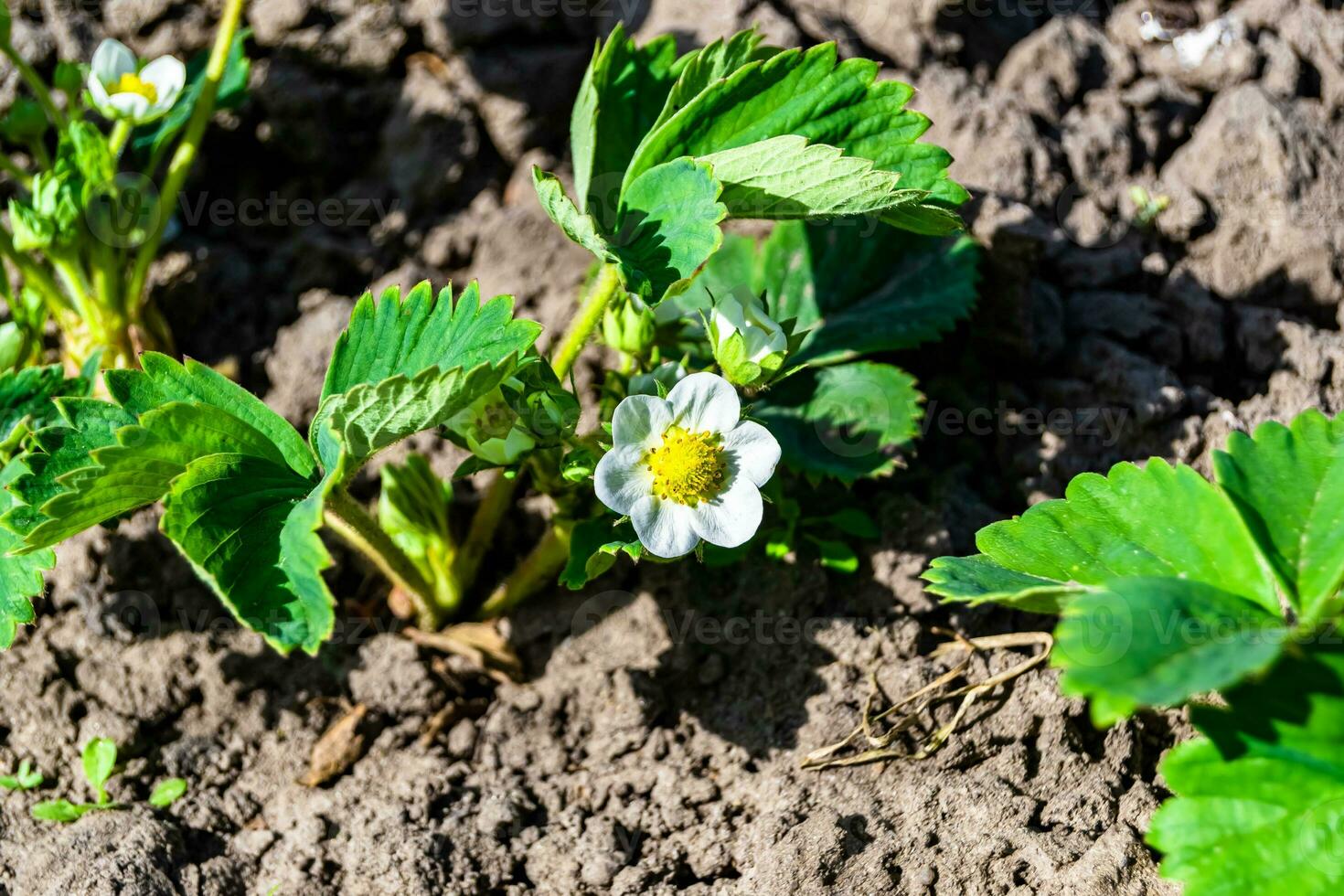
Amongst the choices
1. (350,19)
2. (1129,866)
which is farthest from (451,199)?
(1129,866)

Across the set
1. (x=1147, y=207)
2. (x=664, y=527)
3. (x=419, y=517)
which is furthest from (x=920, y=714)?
(x=1147, y=207)

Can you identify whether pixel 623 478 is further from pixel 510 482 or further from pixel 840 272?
pixel 840 272

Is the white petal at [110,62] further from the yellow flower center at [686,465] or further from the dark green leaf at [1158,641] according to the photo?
the dark green leaf at [1158,641]

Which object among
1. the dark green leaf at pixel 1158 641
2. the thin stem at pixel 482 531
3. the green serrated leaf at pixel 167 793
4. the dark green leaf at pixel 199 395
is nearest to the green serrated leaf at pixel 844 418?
the thin stem at pixel 482 531

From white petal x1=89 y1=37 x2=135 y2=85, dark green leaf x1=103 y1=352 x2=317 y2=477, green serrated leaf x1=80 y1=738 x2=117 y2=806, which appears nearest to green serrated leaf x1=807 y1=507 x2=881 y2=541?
dark green leaf x1=103 y1=352 x2=317 y2=477

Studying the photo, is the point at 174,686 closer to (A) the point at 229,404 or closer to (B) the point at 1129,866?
(A) the point at 229,404

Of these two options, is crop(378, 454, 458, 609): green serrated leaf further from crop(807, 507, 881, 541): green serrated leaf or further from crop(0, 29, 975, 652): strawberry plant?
crop(807, 507, 881, 541): green serrated leaf
